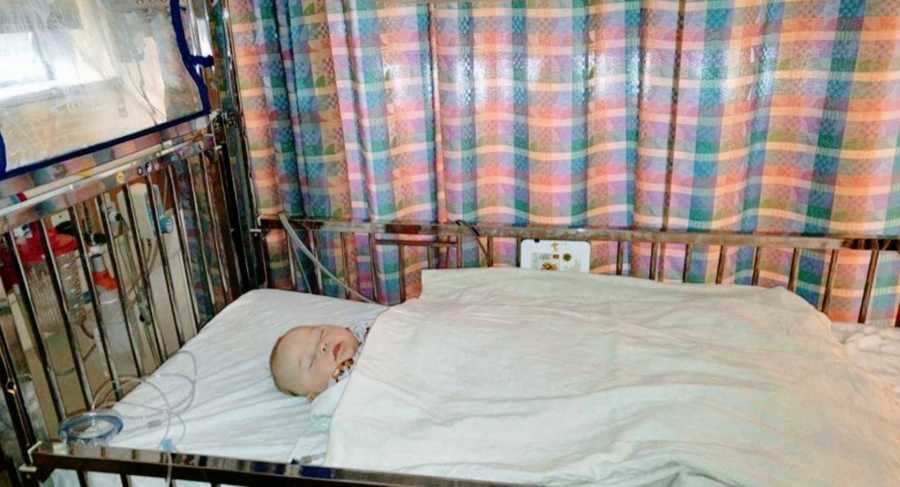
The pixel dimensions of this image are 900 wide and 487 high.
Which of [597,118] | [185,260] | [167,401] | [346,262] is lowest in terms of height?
[167,401]

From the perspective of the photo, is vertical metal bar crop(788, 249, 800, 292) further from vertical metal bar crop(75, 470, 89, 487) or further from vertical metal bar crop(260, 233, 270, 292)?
vertical metal bar crop(75, 470, 89, 487)

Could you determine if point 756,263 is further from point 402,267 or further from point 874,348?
point 402,267

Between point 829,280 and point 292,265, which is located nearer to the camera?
point 829,280

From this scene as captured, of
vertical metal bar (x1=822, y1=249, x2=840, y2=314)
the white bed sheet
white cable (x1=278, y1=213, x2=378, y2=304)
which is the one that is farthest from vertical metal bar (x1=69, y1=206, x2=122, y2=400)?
vertical metal bar (x1=822, y1=249, x2=840, y2=314)

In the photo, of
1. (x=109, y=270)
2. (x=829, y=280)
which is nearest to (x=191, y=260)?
(x=109, y=270)

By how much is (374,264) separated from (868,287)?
1.41 m

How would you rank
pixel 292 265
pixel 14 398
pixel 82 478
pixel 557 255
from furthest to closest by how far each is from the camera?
1. pixel 292 265
2. pixel 557 255
3. pixel 14 398
4. pixel 82 478

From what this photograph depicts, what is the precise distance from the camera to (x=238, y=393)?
1641 millimetres

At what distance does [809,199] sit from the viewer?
5.78ft

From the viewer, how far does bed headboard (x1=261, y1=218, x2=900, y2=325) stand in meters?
1.74

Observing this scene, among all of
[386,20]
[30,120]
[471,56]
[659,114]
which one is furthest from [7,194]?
[659,114]

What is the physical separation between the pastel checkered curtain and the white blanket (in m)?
0.29

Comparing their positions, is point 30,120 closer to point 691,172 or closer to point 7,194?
point 7,194

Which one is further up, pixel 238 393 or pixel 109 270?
pixel 109 270
